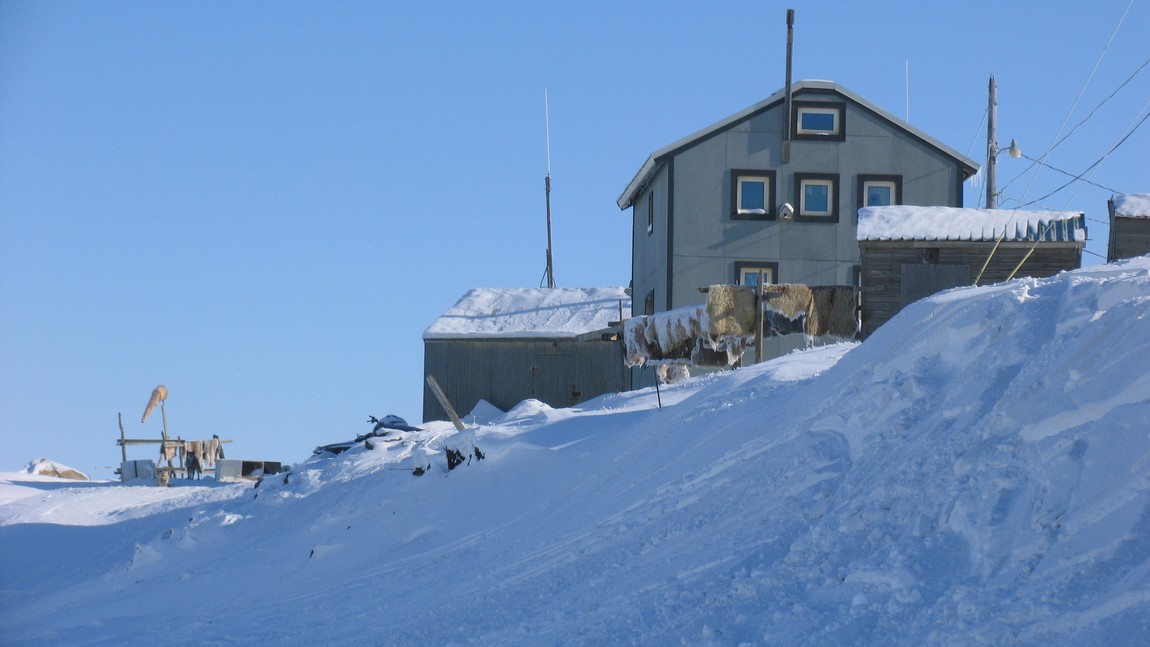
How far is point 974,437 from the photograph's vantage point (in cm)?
879

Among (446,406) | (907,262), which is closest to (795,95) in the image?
(907,262)

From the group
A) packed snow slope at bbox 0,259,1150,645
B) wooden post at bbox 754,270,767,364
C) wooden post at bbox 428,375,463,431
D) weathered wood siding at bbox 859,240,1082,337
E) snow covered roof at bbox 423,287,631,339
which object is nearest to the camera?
packed snow slope at bbox 0,259,1150,645

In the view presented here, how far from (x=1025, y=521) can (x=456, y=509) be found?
8.76 metres

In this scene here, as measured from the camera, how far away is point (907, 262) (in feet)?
76.4

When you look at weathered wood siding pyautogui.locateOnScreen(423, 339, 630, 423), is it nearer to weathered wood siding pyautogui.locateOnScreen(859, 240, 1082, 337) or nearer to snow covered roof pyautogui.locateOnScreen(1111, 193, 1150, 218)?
weathered wood siding pyautogui.locateOnScreen(859, 240, 1082, 337)

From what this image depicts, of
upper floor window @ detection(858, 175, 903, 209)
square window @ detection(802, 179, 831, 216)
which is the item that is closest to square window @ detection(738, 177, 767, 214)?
square window @ detection(802, 179, 831, 216)

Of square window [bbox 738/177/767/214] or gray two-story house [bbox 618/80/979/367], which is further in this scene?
square window [bbox 738/177/767/214]

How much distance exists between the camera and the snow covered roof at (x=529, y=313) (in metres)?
35.7

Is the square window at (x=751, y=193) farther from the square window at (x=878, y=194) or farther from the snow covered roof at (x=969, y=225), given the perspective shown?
the snow covered roof at (x=969, y=225)

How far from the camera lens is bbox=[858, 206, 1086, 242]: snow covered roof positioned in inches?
894

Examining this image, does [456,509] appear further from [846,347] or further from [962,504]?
[962,504]

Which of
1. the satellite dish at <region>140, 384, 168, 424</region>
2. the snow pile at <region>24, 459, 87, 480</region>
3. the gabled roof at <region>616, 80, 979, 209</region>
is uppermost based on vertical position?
the gabled roof at <region>616, 80, 979, 209</region>

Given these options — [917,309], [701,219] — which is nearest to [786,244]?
[701,219]

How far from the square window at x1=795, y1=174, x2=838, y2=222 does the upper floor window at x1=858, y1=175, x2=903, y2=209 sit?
0.65 m
